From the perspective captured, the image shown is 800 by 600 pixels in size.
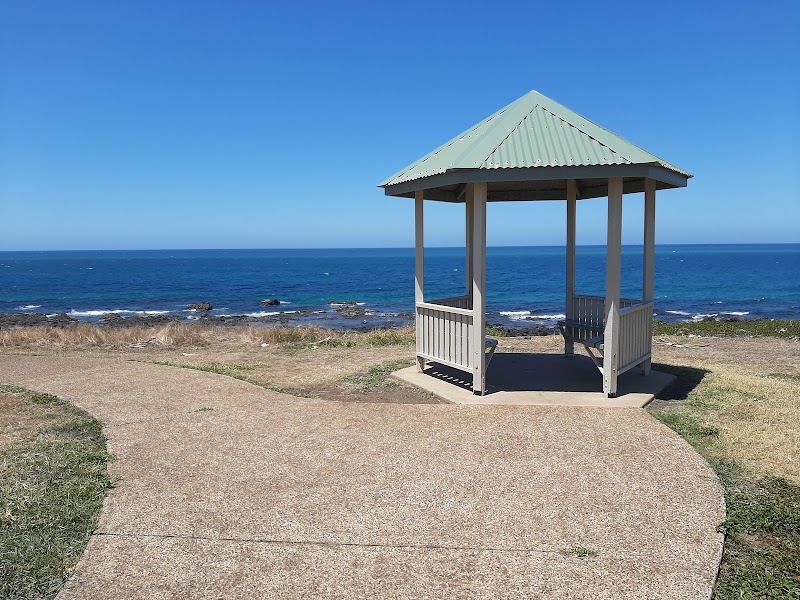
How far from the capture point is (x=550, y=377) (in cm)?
961

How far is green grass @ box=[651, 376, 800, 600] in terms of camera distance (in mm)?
3545

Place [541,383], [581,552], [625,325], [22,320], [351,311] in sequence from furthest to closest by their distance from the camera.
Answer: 1. [351,311]
2. [22,320]
3. [541,383]
4. [625,325]
5. [581,552]

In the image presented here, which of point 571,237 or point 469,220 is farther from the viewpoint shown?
point 571,237

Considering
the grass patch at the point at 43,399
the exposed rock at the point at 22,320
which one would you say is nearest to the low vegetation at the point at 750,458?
the grass patch at the point at 43,399

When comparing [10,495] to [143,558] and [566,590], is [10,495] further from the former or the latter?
[566,590]

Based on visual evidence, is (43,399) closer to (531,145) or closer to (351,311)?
(531,145)

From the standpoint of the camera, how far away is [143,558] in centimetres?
397

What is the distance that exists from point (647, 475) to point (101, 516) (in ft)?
15.7

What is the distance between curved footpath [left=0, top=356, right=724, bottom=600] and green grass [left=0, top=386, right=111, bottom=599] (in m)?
0.15

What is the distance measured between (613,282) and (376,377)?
168 inches

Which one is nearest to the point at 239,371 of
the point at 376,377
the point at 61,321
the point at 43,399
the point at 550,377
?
the point at 376,377

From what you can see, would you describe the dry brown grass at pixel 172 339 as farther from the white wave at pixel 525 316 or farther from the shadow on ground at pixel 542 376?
the white wave at pixel 525 316

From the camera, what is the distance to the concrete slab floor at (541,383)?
26.3ft

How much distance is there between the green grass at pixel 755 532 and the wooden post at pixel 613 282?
174cm
